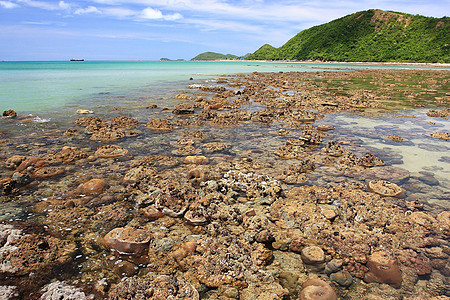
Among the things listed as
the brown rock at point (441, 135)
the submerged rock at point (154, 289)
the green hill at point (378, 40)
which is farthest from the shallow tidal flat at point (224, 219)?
the green hill at point (378, 40)

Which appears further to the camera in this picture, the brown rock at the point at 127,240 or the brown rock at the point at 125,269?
the brown rock at the point at 127,240

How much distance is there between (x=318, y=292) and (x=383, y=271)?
158 cm

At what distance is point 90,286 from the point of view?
3.98 meters

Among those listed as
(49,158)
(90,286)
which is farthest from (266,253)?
(49,158)

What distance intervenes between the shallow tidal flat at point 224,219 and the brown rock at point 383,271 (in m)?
0.02

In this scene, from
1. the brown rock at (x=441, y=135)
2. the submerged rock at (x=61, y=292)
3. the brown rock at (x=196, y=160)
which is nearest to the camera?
the submerged rock at (x=61, y=292)

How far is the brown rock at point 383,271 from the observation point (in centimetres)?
424

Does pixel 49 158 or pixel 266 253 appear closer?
pixel 266 253

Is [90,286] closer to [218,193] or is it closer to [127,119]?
→ [218,193]

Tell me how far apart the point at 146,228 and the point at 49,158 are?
254 inches

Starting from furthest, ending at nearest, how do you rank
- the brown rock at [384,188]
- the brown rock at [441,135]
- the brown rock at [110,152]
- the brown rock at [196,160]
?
the brown rock at [441,135]
the brown rock at [110,152]
the brown rock at [196,160]
the brown rock at [384,188]

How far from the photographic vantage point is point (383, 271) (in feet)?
14.4

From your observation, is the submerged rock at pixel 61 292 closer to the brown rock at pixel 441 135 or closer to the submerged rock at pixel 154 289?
the submerged rock at pixel 154 289

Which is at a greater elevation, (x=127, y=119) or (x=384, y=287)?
(x=127, y=119)
